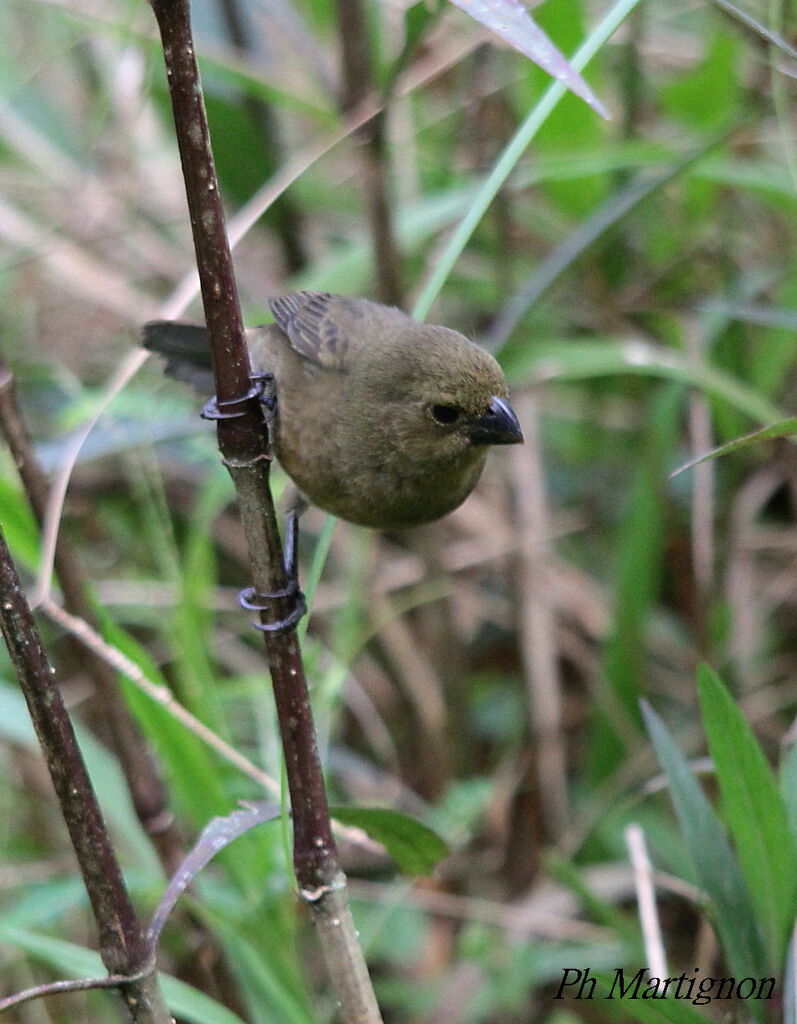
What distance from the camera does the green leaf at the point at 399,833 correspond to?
1.68 m

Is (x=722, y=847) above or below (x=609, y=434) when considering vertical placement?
below

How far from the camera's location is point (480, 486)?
165 inches

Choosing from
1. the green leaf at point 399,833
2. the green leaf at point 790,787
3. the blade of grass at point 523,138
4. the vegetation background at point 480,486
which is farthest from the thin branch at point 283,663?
Answer: the vegetation background at point 480,486

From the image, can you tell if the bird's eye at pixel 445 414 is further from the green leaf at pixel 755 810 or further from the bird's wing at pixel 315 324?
the green leaf at pixel 755 810

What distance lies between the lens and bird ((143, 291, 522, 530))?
7.07 ft

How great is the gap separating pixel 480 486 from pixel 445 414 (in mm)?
2010

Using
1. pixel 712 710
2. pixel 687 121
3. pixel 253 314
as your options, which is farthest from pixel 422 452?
pixel 687 121

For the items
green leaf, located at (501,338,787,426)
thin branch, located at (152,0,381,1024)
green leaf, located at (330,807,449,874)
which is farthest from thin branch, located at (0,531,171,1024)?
green leaf, located at (501,338,787,426)

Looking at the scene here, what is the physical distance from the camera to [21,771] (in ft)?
12.0

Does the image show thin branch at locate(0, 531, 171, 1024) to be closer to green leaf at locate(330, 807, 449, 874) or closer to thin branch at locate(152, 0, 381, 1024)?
thin branch at locate(152, 0, 381, 1024)

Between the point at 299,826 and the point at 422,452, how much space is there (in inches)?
35.4

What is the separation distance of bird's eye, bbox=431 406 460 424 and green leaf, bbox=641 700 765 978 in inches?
27.6

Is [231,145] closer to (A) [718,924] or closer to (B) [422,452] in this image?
(B) [422,452]

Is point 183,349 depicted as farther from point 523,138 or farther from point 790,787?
point 790,787
